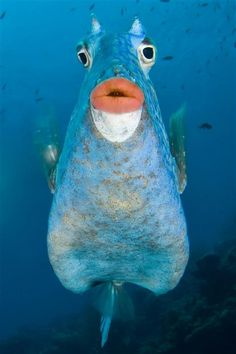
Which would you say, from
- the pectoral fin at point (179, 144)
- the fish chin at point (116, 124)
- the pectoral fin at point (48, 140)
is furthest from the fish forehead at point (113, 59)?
the pectoral fin at point (48, 140)

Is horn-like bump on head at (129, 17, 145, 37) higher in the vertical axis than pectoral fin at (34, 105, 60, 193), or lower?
higher

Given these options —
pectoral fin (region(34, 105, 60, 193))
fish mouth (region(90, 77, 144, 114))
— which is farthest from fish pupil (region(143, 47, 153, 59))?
pectoral fin (region(34, 105, 60, 193))

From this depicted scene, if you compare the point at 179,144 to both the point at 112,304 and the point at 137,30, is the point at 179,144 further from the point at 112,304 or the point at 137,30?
the point at 112,304

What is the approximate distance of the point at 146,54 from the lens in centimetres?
186

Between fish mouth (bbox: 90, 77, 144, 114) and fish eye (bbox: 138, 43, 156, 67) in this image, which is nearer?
fish mouth (bbox: 90, 77, 144, 114)

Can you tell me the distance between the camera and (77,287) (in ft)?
7.44

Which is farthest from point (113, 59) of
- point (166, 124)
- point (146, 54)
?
point (166, 124)

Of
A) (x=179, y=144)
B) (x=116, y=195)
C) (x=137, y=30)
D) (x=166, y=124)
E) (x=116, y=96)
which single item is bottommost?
(x=166, y=124)

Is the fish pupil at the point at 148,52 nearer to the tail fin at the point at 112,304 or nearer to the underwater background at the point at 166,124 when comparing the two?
the underwater background at the point at 166,124

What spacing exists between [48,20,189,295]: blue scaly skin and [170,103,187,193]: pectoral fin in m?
0.33

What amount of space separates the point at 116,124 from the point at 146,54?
0.71 metres

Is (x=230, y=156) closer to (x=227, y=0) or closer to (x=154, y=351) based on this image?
(x=227, y=0)

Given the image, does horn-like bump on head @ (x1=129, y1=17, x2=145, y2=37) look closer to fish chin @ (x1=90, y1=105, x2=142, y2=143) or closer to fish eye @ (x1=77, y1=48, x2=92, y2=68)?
fish eye @ (x1=77, y1=48, x2=92, y2=68)

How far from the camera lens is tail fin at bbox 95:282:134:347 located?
2923 mm
